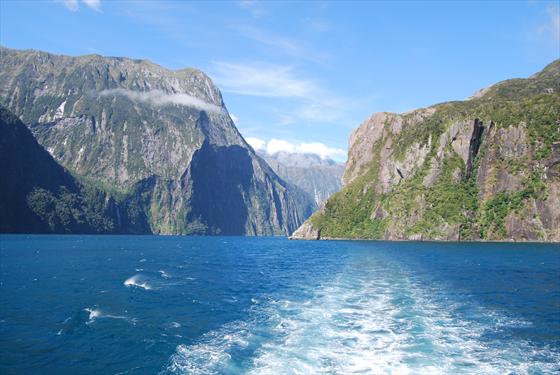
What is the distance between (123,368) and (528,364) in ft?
81.6

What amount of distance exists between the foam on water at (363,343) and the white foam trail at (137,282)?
1898 centimetres

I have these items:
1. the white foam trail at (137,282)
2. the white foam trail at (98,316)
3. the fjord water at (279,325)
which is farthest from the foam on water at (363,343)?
the white foam trail at (137,282)

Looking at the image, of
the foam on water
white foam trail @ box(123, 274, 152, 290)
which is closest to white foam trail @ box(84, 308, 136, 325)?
the foam on water

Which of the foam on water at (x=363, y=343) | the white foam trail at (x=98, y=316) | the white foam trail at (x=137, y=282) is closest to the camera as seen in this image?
the foam on water at (x=363, y=343)

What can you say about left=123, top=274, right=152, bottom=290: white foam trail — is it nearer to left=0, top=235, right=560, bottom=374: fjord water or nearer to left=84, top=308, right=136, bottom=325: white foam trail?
left=0, top=235, right=560, bottom=374: fjord water

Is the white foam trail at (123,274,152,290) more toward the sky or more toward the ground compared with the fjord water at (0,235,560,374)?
more toward the ground

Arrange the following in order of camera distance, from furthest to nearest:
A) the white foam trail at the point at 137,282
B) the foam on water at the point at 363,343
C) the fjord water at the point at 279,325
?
the white foam trail at the point at 137,282, the fjord water at the point at 279,325, the foam on water at the point at 363,343

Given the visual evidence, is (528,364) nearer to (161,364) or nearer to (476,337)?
(476,337)

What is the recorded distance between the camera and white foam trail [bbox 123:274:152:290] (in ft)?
197

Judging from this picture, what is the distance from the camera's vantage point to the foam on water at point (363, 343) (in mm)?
27344

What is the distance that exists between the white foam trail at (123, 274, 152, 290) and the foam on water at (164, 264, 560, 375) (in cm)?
1898

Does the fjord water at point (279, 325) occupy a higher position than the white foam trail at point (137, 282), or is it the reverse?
the fjord water at point (279, 325)

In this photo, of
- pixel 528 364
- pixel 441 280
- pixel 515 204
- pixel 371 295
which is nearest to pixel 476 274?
pixel 441 280

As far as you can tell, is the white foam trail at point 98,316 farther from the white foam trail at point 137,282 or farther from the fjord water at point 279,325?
the white foam trail at point 137,282
